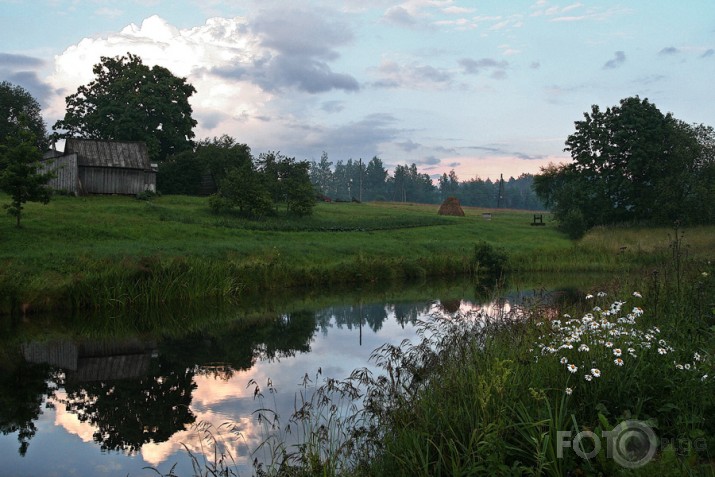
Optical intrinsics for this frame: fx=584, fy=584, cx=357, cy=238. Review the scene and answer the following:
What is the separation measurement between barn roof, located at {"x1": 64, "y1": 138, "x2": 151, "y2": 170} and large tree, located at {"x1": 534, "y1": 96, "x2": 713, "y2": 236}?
36.9 meters

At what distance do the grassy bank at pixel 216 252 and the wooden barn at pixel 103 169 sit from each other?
288cm

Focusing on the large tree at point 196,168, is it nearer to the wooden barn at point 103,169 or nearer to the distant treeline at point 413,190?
the wooden barn at point 103,169

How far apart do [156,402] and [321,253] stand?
19.8 meters

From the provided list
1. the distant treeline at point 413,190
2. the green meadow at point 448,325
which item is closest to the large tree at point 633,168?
the green meadow at point 448,325

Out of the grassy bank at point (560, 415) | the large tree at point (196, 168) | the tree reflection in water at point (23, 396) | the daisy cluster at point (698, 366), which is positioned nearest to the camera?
the grassy bank at point (560, 415)

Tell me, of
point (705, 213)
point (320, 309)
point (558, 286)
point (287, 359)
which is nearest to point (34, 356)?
point (287, 359)

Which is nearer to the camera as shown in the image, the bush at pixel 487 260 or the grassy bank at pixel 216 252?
the grassy bank at pixel 216 252

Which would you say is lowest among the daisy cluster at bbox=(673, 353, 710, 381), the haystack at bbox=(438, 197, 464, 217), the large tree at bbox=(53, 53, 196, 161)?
the daisy cluster at bbox=(673, 353, 710, 381)

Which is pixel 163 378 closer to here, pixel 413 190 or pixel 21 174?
pixel 21 174

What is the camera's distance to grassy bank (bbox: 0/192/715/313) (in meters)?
20.3

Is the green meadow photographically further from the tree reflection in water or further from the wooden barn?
the tree reflection in water

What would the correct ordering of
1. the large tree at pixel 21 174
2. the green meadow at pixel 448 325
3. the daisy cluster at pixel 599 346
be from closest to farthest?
the green meadow at pixel 448 325, the daisy cluster at pixel 599 346, the large tree at pixel 21 174

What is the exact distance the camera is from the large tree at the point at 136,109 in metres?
63.0

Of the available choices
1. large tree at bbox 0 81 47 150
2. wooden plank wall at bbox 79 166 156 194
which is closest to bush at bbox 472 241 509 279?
wooden plank wall at bbox 79 166 156 194
